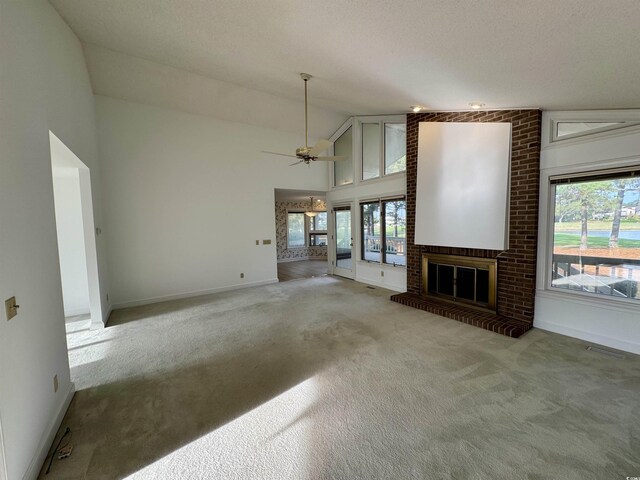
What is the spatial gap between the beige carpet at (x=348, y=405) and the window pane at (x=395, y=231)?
205 centimetres

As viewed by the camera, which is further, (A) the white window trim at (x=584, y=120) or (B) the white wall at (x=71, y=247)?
(B) the white wall at (x=71, y=247)

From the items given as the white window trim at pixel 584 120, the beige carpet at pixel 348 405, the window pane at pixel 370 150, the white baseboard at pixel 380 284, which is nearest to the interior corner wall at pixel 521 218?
the white window trim at pixel 584 120

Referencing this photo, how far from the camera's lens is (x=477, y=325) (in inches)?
151

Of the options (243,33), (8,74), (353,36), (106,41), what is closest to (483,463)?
(353,36)

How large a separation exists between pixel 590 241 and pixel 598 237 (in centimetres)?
9

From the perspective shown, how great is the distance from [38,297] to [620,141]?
223 inches

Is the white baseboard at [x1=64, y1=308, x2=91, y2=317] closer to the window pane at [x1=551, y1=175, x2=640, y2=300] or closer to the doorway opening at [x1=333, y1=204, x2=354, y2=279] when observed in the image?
the doorway opening at [x1=333, y1=204, x2=354, y2=279]

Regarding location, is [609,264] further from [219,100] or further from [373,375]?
[219,100]

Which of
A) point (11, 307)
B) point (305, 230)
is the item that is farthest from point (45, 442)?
point (305, 230)

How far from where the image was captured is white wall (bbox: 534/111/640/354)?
3031 millimetres

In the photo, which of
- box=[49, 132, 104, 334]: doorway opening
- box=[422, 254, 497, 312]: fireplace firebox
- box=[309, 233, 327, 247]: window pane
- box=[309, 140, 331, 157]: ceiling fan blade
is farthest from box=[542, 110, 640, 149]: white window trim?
box=[309, 233, 327, 247]: window pane

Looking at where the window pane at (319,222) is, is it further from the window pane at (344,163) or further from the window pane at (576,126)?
the window pane at (576,126)

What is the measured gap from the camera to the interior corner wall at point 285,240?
10.5 metres

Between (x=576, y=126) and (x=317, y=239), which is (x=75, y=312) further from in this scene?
(x=576, y=126)
